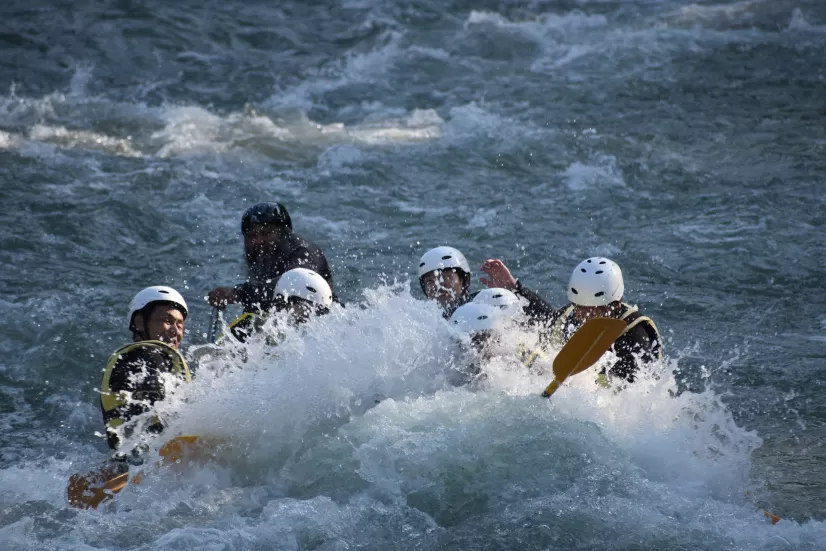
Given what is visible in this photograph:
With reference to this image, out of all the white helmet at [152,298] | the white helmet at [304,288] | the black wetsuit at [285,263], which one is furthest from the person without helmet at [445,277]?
the white helmet at [152,298]

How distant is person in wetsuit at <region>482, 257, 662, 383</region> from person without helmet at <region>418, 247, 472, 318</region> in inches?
31.3

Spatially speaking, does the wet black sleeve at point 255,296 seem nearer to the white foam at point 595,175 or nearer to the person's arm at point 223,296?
the person's arm at point 223,296

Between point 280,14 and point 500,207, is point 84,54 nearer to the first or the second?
point 280,14

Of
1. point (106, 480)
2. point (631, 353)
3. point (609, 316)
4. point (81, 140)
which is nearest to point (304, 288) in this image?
point (106, 480)

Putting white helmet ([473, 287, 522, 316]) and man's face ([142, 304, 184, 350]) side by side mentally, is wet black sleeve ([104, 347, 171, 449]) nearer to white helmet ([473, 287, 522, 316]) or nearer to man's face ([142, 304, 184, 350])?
man's face ([142, 304, 184, 350])

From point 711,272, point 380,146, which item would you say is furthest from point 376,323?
point 380,146

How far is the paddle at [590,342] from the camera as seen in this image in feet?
21.9

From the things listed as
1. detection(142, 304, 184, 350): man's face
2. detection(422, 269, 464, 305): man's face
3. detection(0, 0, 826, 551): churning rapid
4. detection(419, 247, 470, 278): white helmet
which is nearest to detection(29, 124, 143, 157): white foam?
detection(0, 0, 826, 551): churning rapid

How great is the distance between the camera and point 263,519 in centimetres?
619

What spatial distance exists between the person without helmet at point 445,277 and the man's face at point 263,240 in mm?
1277

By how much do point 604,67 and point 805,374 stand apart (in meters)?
9.09

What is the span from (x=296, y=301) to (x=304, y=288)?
0.11m

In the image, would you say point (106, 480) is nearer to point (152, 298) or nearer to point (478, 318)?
A: point (152, 298)

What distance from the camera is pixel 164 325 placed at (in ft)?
23.1
